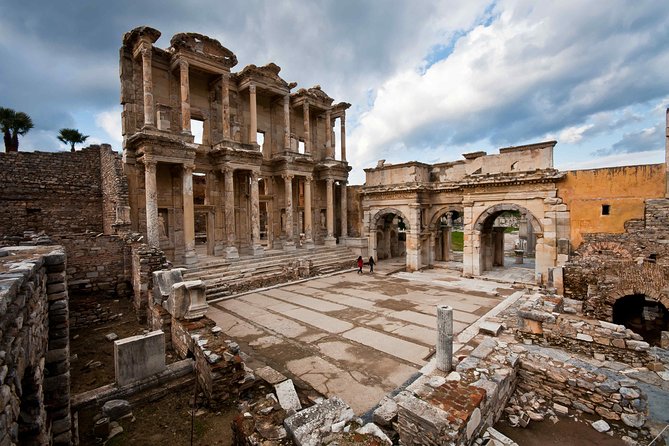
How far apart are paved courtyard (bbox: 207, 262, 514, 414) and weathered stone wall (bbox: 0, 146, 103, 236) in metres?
12.3

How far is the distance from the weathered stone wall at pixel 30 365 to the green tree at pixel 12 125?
27.0 m

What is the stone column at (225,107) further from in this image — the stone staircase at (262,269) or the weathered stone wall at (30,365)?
the weathered stone wall at (30,365)

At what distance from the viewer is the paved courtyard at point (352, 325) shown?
7059 millimetres

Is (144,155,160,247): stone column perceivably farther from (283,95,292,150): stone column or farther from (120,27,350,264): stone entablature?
(283,95,292,150): stone column

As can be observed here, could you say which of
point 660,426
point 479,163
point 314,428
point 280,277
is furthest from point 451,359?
point 479,163

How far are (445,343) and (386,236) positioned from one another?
56.4 ft

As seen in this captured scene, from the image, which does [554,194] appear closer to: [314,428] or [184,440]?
[314,428]

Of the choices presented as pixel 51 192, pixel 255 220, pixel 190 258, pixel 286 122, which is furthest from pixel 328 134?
pixel 51 192

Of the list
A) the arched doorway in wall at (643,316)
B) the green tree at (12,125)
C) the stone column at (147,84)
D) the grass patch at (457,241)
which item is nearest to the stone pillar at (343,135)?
the stone column at (147,84)

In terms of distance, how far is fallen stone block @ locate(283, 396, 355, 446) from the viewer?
407 cm

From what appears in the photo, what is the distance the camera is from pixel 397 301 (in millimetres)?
Result: 12680

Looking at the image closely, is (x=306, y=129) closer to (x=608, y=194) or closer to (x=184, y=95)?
(x=184, y=95)

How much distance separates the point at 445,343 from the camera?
6.99 meters

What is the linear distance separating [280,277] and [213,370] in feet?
34.7
